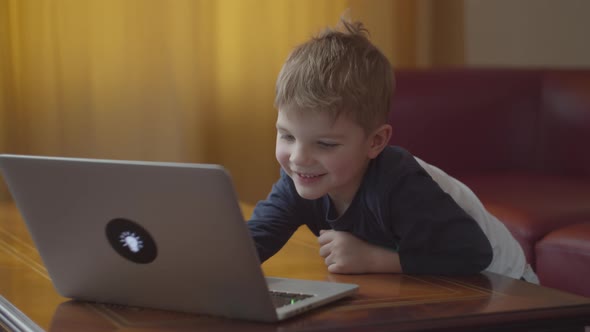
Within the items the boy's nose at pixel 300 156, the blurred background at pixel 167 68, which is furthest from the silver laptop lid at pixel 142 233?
the blurred background at pixel 167 68

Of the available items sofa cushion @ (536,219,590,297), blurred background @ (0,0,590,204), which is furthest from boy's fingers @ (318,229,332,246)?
blurred background @ (0,0,590,204)

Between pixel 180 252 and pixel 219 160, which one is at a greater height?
pixel 180 252

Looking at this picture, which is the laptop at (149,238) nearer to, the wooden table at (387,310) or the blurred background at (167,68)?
the wooden table at (387,310)

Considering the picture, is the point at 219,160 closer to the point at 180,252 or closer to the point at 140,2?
the point at 140,2

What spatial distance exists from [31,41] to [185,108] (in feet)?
1.99

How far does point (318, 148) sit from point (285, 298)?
27 centimetres

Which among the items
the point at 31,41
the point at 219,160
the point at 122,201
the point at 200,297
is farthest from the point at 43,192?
the point at 219,160

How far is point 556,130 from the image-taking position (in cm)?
309

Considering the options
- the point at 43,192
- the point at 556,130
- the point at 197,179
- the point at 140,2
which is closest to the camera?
the point at 197,179

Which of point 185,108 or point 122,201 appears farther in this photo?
point 185,108

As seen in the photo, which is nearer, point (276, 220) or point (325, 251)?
point (325, 251)

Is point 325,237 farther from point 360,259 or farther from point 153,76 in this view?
point 153,76

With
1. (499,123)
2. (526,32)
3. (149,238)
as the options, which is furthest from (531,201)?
(526,32)

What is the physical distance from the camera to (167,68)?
3.50 meters
